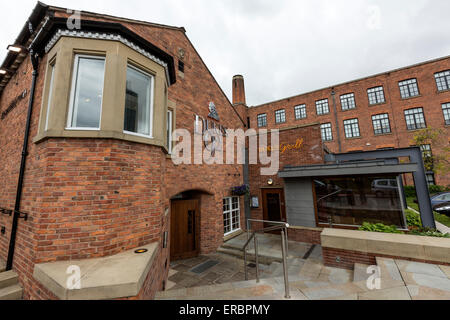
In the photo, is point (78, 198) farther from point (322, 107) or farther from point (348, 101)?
point (348, 101)

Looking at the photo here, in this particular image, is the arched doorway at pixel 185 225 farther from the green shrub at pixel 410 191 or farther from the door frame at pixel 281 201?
the green shrub at pixel 410 191

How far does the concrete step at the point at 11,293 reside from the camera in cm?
292

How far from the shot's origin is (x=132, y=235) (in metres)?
3.20

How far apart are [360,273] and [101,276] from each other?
5.00 metres

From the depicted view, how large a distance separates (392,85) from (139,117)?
27.3m

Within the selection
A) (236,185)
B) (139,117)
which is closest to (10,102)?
(139,117)

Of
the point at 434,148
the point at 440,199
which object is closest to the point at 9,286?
the point at 440,199

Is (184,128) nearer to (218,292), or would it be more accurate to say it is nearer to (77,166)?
(77,166)

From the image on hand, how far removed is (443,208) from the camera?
36.1 feet

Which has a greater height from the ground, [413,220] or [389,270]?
[413,220]

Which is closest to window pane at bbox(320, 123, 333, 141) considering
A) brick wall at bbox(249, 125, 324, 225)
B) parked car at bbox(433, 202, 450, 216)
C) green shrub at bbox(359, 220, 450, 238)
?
parked car at bbox(433, 202, 450, 216)

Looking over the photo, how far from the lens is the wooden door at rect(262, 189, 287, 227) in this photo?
978 cm

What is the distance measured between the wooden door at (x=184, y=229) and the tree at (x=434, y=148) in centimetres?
1879

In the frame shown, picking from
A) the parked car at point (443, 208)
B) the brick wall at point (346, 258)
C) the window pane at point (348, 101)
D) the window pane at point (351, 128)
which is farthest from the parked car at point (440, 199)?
the window pane at point (348, 101)
